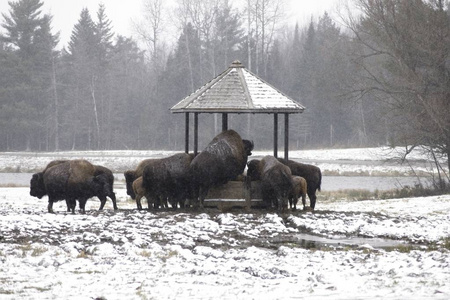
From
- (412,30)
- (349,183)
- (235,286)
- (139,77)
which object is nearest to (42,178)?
(235,286)

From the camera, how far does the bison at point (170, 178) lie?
18.9 m

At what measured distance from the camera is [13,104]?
71188 mm

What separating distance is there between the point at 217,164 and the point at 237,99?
2312 mm

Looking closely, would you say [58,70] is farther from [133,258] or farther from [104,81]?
[133,258]

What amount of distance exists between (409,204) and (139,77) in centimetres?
6810

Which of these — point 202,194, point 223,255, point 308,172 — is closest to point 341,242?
point 223,255

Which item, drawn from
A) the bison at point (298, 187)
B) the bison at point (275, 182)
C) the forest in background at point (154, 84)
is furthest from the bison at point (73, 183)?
the forest in background at point (154, 84)

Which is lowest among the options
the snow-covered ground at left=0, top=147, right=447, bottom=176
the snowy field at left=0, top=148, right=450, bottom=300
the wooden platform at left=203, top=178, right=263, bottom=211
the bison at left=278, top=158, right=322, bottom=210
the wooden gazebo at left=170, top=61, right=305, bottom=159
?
the snow-covered ground at left=0, top=147, right=447, bottom=176

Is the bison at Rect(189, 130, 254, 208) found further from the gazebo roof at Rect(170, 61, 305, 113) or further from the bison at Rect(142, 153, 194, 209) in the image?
the gazebo roof at Rect(170, 61, 305, 113)

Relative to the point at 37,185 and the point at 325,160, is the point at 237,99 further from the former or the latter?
the point at 325,160

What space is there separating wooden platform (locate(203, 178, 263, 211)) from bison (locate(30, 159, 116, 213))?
Result: 280 cm

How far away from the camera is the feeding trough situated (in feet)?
63.5

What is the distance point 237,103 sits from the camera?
2012 centimetres

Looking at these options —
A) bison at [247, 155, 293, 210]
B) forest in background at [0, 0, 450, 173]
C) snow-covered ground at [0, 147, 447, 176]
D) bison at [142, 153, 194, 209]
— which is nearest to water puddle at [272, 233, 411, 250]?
bison at [247, 155, 293, 210]
